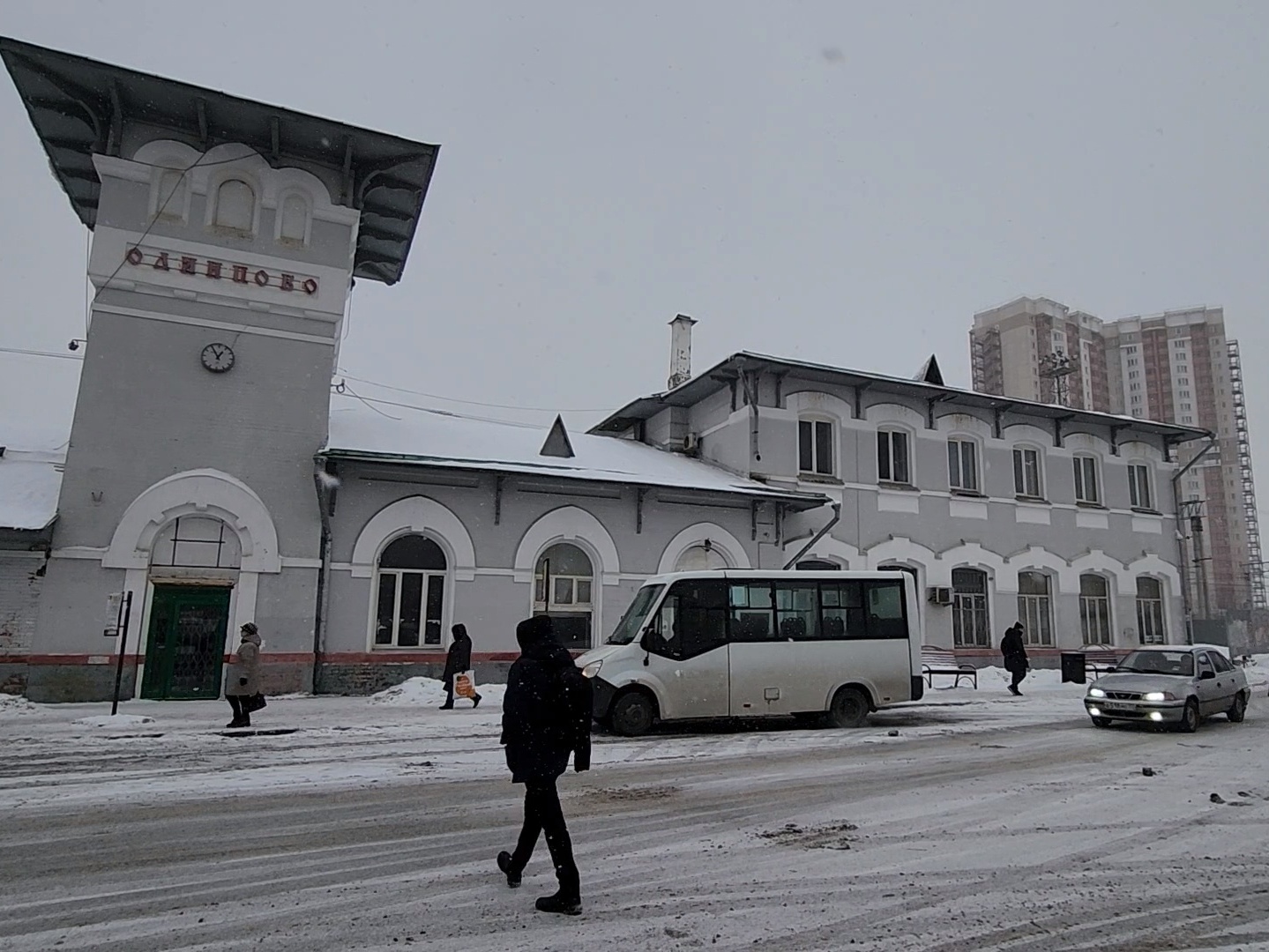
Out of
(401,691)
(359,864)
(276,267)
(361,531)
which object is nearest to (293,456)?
(361,531)

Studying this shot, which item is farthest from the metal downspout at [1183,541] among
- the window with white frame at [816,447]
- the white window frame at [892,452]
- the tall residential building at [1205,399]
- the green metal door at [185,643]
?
the tall residential building at [1205,399]

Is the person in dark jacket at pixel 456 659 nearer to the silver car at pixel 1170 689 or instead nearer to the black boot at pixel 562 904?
the silver car at pixel 1170 689

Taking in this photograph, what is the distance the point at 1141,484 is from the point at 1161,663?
56.5 feet

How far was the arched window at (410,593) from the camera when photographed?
18.2 metres

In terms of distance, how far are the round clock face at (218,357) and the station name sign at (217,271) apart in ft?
4.60

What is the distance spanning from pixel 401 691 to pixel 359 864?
37.0 ft

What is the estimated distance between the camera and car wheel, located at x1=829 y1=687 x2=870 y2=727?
46.4ft

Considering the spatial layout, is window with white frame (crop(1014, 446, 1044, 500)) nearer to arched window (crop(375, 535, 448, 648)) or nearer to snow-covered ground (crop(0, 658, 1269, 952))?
snow-covered ground (crop(0, 658, 1269, 952))

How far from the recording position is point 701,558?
21.6m

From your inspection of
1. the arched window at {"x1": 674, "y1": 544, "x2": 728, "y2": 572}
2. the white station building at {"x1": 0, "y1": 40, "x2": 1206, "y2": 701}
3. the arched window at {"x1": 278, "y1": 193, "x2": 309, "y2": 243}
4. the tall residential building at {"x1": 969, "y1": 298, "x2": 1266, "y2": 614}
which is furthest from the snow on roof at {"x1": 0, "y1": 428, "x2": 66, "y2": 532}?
the tall residential building at {"x1": 969, "y1": 298, "x2": 1266, "y2": 614}

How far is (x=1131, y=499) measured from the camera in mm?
29047

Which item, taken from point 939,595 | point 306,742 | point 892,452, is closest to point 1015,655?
point 939,595

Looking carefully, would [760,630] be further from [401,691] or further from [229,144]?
[229,144]

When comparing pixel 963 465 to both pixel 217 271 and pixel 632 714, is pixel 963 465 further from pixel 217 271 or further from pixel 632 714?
pixel 217 271
